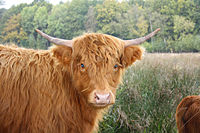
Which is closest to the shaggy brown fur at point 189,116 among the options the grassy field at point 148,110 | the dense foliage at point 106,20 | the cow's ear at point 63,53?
the grassy field at point 148,110

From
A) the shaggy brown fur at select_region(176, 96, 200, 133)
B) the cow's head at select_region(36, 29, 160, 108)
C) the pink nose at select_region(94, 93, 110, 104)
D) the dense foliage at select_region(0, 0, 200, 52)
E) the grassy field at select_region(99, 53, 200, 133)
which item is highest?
the dense foliage at select_region(0, 0, 200, 52)

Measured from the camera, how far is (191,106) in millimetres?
2066

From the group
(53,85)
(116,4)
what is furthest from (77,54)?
(116,4)

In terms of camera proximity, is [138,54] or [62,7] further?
[62,7]

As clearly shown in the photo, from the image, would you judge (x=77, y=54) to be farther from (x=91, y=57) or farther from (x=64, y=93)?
(x=64, y=93)

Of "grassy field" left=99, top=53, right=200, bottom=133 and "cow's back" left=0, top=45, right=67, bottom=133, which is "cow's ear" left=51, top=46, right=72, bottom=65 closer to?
"cow's back" left=0, top=45, right=67, bottom=133

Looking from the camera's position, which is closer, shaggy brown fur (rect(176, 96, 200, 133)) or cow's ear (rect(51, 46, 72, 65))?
shaggy brown fur (rect(176, 96, 200, 133))

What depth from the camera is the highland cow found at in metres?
2.12

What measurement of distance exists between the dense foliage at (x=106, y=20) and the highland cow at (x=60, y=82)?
1968 cm

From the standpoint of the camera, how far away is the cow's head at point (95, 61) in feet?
6.53

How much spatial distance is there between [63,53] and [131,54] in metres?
0.92

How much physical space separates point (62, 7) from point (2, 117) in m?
45.1

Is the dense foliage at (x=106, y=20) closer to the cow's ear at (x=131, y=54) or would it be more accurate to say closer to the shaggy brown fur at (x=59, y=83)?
the cow's ear at (x=131, y=54)

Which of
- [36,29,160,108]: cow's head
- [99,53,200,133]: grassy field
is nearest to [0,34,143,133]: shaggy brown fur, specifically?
[36,29,160,108]: cow's head
